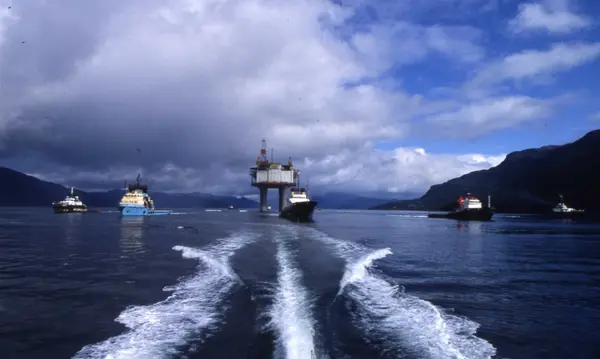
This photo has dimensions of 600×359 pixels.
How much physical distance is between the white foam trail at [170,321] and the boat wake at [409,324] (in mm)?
4988

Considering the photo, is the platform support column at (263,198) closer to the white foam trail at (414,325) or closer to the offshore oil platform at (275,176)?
the offshore oil platform at (275,176)

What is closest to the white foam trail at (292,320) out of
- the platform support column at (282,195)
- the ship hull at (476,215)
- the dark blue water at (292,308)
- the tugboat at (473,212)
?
the dark blue water at (292,308)

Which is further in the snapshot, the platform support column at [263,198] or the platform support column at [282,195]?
the platform support column at [263,198]

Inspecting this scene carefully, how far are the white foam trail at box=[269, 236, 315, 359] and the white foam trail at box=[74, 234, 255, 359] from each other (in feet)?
6.81

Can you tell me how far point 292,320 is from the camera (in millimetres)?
11125

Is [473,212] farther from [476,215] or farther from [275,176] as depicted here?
[275,176]

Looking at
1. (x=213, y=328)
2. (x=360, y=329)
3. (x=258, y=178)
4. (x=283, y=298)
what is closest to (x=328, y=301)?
(x=283, y=298)

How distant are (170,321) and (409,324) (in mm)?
7500

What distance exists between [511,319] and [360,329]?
5.62 meters

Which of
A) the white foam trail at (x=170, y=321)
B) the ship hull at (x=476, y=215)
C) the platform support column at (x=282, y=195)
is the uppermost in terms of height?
the platform support column at (x=282, y=195)

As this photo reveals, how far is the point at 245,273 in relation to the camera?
19141mm

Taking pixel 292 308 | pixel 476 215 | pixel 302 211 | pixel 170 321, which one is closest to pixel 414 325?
pixel 292 308

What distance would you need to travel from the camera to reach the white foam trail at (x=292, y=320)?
29.0 ft

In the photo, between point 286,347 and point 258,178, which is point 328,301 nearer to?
point 286,347
